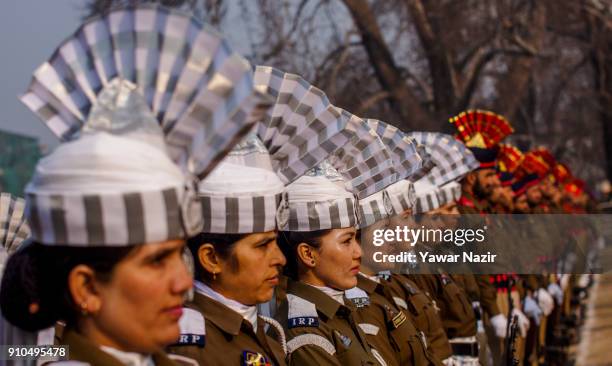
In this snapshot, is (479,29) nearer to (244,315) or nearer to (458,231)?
(458,231)

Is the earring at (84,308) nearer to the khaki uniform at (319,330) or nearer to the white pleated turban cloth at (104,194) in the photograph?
the white pleated turban cloth at (104,194)

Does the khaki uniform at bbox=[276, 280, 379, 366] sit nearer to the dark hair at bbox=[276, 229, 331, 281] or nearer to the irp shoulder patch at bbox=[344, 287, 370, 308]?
the dark hair at bbox=[276, 229, 331, 281]

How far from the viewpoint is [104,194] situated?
89.3 inches

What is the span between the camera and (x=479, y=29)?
13.8 m

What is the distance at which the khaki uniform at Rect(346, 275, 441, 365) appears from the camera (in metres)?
4.87

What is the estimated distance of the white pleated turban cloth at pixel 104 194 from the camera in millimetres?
2268

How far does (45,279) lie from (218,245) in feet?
3.85

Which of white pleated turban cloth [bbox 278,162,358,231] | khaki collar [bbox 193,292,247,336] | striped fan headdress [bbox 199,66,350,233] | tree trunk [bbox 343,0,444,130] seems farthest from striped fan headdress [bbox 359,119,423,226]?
tree trunk [bbox 343,0,444,130]

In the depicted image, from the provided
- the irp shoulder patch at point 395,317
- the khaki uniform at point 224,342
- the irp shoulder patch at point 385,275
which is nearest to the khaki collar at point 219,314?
the khaki uniform at point 224,342

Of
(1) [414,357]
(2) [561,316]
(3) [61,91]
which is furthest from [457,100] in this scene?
(3) [61,91]

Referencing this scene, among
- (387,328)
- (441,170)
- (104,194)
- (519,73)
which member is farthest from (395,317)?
(519,73)

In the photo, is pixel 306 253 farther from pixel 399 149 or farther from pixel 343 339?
pixel 399 149

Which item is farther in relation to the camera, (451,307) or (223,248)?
(451,307)

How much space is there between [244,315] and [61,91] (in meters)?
1.30
